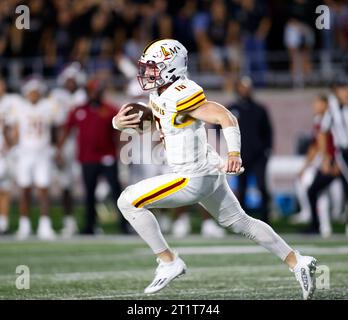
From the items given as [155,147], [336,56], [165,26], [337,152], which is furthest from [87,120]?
[336,56]

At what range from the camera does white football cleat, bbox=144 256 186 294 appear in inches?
246

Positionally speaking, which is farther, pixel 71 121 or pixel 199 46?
pixel 199 46

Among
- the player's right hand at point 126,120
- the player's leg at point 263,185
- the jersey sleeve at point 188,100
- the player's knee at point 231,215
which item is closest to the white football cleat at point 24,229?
the player's leg at point 263,185

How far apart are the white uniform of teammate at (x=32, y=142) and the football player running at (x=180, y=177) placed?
6.07m

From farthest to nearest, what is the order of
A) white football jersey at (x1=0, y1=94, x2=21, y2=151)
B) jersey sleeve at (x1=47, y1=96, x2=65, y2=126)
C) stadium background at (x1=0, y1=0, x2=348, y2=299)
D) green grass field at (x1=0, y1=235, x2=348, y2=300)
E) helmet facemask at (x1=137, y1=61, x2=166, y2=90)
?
stadium background at (x1=0, y1=0, x2=348, y2=299) < jersey sleeve at (x1=47, y1=96, x2=65, y2=126) < white football jersey at (x1=0, y1=94, x2=21, y2=151) < green grass field at (x1=0, y1=235, x2=348, y2=300) < helmet facemask at (x1=137, y1=61, x2=166, y2=90)

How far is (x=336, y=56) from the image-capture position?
52.6 ft

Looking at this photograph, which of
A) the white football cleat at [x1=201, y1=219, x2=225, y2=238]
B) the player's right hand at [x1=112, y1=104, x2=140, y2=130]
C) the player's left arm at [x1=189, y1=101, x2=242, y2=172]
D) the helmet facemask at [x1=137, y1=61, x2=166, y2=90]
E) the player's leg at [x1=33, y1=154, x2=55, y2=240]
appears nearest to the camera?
the player's left arm at [x1=189, y1=101, x2=242, y2=172]

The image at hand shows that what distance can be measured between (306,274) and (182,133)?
43.3 inches

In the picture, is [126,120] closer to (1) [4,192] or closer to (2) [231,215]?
(2) [231,215]

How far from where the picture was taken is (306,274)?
20.3ft

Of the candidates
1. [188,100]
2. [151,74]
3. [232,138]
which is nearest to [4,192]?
[151,74]

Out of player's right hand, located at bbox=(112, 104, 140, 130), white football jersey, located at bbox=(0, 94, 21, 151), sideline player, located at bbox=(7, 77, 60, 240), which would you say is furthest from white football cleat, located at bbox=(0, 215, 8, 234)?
player's right hand, located at bbox=(112, 104, 140, 130)

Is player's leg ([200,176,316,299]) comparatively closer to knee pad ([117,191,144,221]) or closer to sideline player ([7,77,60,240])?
knee pad ([117,191,144,221])

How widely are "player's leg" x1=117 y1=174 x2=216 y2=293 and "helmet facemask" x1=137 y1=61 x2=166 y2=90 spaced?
1.80 ft
